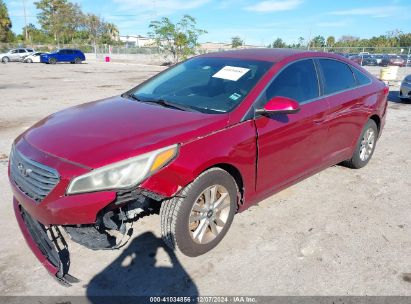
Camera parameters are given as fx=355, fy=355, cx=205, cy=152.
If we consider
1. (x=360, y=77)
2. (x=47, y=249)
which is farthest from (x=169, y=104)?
(x=360, y=77)

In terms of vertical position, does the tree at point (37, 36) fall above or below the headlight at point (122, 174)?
above

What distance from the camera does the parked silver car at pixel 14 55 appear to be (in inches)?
1420

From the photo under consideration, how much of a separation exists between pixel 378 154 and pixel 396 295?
11.9 feet

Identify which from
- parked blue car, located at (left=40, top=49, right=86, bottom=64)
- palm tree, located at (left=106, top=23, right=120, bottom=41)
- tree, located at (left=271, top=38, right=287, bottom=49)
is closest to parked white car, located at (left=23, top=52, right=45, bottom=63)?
parked blue car, located at (left=40, top=49, right=86, bottom=64)

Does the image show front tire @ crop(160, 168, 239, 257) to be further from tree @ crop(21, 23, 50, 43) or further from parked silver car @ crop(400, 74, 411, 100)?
tree @ crop(21, 23, 50, 43)

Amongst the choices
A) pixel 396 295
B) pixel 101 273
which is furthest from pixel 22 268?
pixel 396 295

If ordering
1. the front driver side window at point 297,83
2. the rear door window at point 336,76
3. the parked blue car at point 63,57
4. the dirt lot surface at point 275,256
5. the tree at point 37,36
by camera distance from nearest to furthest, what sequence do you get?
the dirt lot surface at point 275,256 < the front driver side window at point 297,83 < the rear door window at point 336,76 < the parked blue car at point 63,57 < the tree at point 37,36

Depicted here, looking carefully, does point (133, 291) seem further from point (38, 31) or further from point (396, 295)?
point (38, 31)

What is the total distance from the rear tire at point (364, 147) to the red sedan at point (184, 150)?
2.03 ft

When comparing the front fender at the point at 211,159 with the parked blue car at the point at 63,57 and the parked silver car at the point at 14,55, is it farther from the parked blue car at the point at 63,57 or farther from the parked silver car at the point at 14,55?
the parked silver car at the point at 14,55

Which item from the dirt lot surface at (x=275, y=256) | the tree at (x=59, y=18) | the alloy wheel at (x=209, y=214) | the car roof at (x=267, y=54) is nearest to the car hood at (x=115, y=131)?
the alloy wheel at (x=209, y=214)

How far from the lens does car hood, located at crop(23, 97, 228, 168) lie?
2.49 metres

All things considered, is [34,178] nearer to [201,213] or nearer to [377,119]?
[201,213]

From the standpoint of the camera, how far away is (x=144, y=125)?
9.35ft
